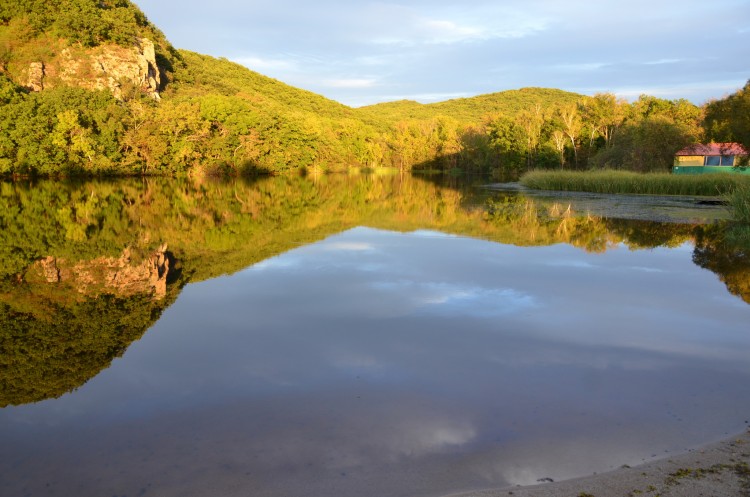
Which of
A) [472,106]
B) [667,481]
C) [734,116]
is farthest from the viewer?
[472,106]

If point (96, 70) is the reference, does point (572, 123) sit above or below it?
below

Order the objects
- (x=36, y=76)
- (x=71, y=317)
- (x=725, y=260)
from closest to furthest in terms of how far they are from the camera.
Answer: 1. (x=71, y=317)
2. (x=725, y=260)
3. (x=36, y=76)

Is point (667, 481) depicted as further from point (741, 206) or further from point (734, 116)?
A: point (734, 116)

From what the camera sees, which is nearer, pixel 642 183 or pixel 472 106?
pixel 642 183

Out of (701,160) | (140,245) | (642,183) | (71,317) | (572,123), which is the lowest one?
(71,317)

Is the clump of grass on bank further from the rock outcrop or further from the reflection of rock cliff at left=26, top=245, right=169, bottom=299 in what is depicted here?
the rock outcrop

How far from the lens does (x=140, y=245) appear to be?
46.3ft

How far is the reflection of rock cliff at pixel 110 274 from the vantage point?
31.6 feet

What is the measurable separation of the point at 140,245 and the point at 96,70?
77284 millimetres

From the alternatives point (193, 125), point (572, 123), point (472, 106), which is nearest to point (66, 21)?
point (193, 125)

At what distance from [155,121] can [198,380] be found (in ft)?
191

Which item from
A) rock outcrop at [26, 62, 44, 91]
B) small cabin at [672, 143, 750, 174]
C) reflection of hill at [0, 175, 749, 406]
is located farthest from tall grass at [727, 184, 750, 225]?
rock outcrop at [26, 62, 44, 91]

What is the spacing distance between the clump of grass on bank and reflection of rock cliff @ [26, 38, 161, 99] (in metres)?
55.4

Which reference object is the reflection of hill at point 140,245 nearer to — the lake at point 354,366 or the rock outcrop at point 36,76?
the lake at point 354,366
